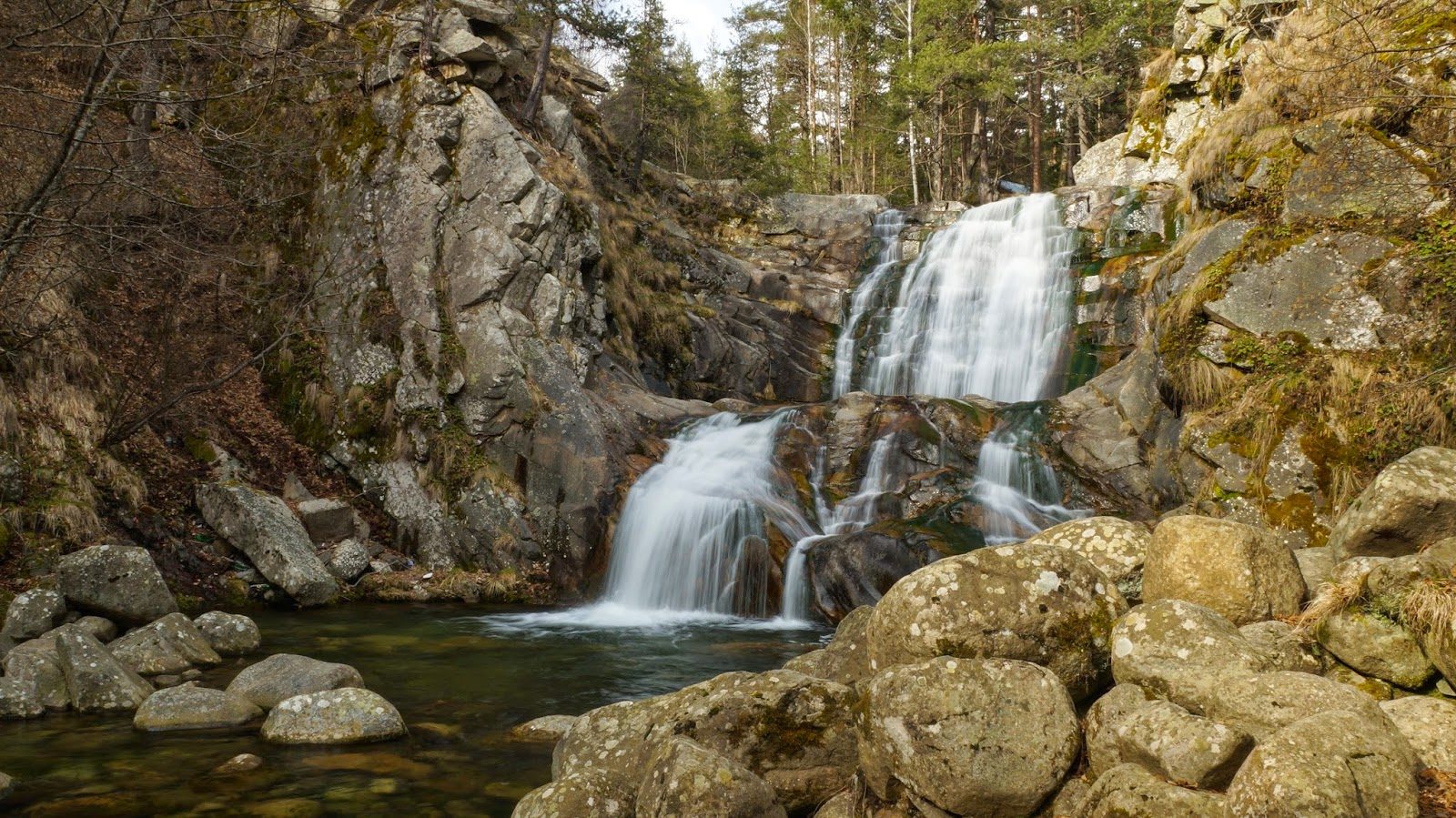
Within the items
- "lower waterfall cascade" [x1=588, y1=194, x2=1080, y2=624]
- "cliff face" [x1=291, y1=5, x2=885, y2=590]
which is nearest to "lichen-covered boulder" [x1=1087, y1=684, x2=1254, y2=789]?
"lower waterfall cascade" [x1=588, y1=194, x2=1080, y2=624]

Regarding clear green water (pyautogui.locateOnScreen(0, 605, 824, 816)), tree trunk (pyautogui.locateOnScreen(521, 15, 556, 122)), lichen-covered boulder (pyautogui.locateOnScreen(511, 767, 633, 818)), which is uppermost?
tree trunk (pyautogui.locateOnScreen(521, 15, 556, 122))

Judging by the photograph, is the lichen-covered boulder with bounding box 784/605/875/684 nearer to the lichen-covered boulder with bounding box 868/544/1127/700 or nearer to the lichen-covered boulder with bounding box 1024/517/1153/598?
the lichen-covered boulder with bounding box 868/544/1127/700

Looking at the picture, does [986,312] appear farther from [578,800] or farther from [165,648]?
[578,800]

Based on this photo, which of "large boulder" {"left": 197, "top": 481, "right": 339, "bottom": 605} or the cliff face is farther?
the cliff face

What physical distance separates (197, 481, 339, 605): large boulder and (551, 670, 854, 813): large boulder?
25.6ft

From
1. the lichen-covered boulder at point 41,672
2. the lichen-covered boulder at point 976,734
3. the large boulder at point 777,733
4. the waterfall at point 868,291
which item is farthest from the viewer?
the waterfall at point 868,291

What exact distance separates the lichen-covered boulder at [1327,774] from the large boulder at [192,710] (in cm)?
669

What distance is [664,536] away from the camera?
12.6 m

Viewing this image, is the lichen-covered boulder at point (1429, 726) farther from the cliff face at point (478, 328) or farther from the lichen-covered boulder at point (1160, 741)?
the cliff face at point (478, 328)

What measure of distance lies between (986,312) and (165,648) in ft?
54.0

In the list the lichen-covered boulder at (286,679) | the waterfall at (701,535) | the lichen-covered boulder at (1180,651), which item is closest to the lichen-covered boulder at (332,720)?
the lichen-covered boulder at (286,679)

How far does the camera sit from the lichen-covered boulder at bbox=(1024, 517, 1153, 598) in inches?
201

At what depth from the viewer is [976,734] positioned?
12.7 ft

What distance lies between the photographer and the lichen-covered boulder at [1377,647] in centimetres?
410
